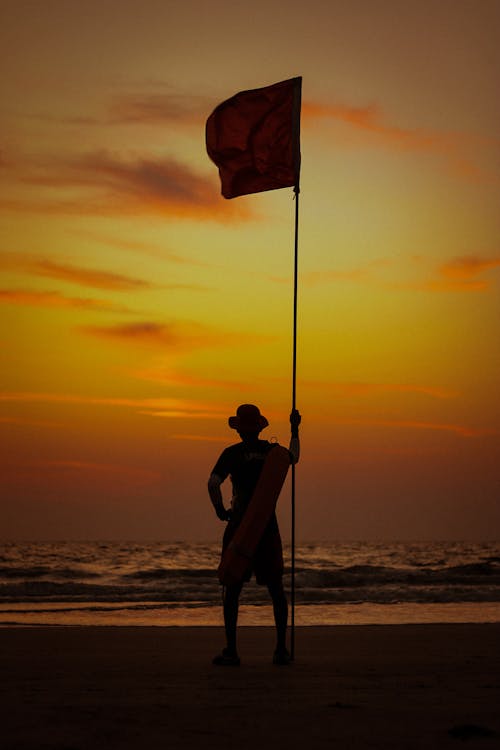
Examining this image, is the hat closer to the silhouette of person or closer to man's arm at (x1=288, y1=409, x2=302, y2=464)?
the silhouette of person

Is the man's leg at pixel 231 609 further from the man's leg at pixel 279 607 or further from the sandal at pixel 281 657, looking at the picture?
the sandal at pixel 281 657

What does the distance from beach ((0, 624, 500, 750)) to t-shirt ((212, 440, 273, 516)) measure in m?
1.32

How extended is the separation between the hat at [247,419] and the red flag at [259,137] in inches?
92.9

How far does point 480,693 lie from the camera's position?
22.5ft

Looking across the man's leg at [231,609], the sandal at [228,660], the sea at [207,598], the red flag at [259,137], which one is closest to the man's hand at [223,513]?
the man's leg at [231,609]

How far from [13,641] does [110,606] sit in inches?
394

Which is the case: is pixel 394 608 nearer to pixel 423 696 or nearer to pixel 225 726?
pixel 423 696

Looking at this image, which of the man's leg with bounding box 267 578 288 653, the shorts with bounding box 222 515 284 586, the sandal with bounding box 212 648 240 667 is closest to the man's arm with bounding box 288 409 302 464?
the shorts with bounding box 222 515 284 586

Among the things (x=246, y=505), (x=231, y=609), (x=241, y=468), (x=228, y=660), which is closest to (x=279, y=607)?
(x=231, y=609)

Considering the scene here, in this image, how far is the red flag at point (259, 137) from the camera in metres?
9.61

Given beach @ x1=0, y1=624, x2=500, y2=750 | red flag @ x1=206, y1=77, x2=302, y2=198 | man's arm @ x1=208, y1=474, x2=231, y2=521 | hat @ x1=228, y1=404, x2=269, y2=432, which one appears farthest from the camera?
red flag @ x1=206, y1=77, x2=302, y2=198

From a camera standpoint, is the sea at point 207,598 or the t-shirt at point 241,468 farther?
the sea at point 207,598

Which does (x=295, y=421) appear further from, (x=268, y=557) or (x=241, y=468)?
(x=268, y=557)

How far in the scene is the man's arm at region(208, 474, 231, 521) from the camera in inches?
322
